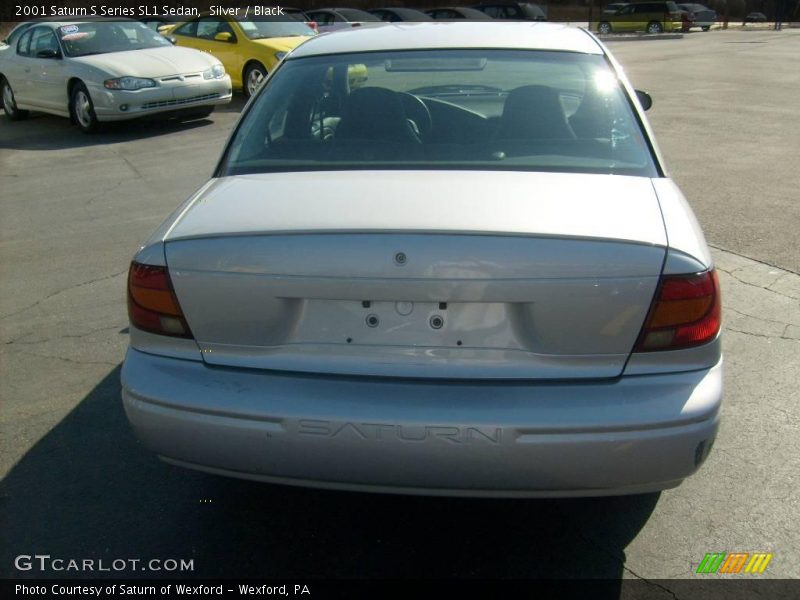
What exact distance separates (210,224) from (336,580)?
48.2 inches

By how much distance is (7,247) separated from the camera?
23.6 feet

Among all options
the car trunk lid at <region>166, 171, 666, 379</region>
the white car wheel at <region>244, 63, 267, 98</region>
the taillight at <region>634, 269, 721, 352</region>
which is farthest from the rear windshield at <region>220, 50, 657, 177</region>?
the white car wheel at <region>244, 63, 267, 98</region>

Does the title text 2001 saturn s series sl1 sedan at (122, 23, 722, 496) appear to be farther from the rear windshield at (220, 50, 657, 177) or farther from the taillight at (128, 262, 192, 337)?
the rear windshield at (220, 50, 657, 177)

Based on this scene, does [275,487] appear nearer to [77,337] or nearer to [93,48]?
[77,337]

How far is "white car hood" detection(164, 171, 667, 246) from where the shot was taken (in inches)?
108

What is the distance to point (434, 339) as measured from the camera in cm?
271

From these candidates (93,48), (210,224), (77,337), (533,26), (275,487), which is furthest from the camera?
(93,48)

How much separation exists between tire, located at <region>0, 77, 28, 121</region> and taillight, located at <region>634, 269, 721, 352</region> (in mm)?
14077

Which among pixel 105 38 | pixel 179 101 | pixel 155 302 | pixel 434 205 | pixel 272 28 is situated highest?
pixel 434 205

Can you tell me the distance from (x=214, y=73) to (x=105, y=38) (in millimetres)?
1871

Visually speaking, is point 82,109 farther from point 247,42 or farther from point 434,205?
point 434,205

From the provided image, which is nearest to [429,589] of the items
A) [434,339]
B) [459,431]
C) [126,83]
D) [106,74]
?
[459,431]

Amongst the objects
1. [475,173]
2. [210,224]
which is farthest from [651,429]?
[210,224]

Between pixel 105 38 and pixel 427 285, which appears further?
pixel 105 38
